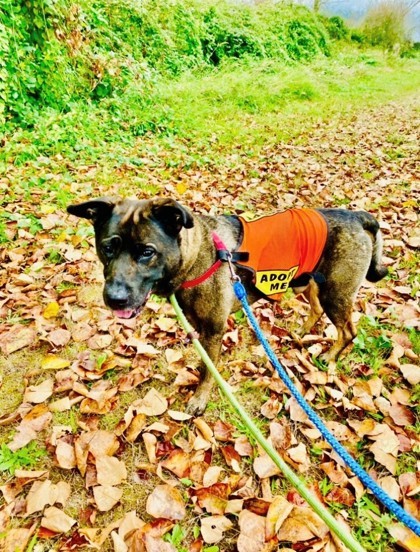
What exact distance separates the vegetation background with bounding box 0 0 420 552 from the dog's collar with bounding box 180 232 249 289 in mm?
990

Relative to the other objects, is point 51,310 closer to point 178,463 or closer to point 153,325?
point 153,325

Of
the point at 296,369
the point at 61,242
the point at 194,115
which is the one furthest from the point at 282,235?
the point at 194,115

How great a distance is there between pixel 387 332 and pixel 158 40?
12248 mm

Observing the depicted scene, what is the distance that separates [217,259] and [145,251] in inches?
25.9

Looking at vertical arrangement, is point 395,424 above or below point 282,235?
below

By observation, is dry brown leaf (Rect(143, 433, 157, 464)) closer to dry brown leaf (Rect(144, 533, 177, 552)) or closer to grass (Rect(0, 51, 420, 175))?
dry brown leaf (Rect(144, 533, 177, 552))

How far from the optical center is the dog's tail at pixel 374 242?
11.0ft

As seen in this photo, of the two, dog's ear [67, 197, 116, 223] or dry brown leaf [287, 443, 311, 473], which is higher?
dog's ear [67, 197, 116, 223]

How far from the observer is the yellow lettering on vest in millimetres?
3053

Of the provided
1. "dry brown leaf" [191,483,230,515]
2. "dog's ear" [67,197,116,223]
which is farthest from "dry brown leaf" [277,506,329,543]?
"dog's ear" [67,197,116,223]

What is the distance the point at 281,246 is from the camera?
3.02m

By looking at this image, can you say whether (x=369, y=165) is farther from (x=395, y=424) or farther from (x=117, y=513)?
(x=117, y=513)

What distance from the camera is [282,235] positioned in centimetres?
304

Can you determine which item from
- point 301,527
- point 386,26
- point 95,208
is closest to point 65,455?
point 301,527
